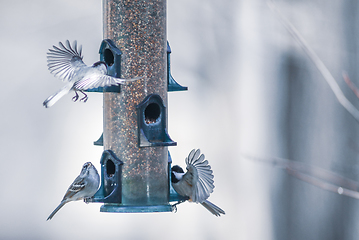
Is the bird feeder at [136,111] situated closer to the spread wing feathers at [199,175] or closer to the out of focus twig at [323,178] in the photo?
the spread wing feathers at [199,175]

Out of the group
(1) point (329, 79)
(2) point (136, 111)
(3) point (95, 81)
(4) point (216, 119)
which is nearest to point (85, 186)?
(2) point (136, 111)

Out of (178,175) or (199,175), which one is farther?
(178,175)

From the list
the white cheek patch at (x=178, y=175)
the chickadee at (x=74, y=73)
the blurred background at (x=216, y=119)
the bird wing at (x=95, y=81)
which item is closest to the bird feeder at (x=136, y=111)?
the white cheek patch at (x=178, y=175)

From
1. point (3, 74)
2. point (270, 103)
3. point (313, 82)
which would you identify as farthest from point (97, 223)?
point (313, 82)

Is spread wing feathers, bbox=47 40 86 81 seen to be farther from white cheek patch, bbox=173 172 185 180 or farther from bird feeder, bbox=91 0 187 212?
white cheek patch, bbox=173 172 185 180

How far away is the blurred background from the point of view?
9641mm

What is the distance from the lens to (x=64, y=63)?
4.71m

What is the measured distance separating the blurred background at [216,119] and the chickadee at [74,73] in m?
4.80

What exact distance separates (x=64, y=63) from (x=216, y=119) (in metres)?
6.26

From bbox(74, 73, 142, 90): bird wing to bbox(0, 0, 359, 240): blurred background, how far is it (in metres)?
5.11

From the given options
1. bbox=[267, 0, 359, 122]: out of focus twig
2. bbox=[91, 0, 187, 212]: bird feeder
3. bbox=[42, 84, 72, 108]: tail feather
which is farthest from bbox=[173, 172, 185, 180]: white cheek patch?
bbox=[267, 0, 359, 122]: out of focus twig

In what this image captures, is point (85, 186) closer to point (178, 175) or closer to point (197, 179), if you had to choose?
point (178, 175)

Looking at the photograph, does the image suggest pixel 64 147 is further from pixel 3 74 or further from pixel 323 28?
pixel 323 28

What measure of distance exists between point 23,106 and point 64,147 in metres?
1.00
